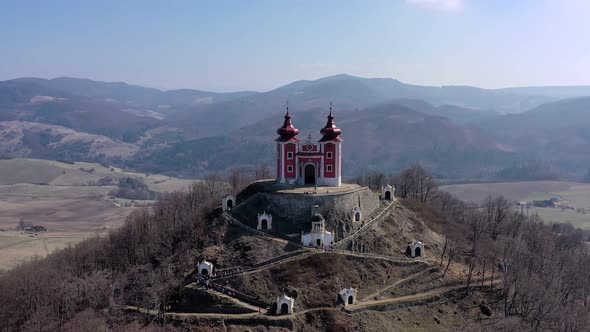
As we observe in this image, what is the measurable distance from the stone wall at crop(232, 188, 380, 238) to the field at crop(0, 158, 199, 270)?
112 feet

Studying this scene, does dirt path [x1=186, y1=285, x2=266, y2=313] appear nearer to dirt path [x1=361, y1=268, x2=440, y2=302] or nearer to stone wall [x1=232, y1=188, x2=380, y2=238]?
stone wall [x1=232, y1=188, x2=380, y2=238]

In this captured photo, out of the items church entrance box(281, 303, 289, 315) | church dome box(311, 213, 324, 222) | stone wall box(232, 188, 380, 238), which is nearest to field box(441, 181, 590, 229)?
stone wall box(232, 188, 380, 238)

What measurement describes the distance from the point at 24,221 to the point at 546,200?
415 ft

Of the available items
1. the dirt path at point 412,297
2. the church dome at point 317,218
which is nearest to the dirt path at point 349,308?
the dirt path at point 412,297

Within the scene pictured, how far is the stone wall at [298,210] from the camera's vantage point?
55.7 m

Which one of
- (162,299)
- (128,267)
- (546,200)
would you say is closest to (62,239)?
(128,267)

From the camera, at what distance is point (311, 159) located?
206ft

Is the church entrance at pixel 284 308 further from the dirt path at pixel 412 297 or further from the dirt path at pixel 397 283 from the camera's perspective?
the dirt path at pixel 397 283

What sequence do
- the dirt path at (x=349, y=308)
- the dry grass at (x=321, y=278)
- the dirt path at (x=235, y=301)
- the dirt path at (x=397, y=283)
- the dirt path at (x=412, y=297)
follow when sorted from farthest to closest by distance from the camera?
the dirt path at (x=397, y=283) < the dry grass at (x=321, y=278) < the dirt path at (x=412, y=297) < the dirt path at (x=235, y=301) < the dirt path at (x=349, y=308)

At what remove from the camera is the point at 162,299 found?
155 ft

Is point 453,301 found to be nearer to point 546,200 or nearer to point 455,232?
point 455,232

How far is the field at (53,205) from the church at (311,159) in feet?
116

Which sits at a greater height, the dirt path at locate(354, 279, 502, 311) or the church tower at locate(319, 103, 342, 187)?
the church tower at locate(319, 103, 342, 187)

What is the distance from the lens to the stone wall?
183 ft
